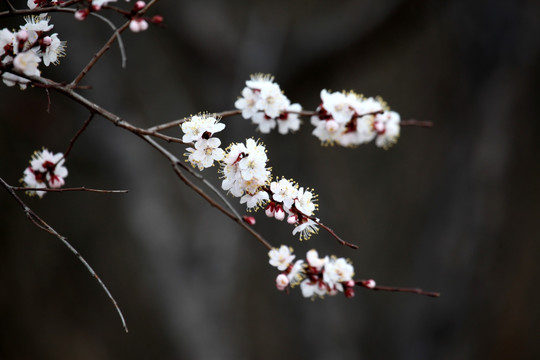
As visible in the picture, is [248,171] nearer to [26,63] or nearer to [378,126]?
[26,63]

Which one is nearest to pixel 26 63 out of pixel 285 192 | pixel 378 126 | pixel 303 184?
pixel 285 192

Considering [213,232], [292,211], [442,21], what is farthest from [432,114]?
[292,211]

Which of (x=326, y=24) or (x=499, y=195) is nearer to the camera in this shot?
(x=499, y=195)

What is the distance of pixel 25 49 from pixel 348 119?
1.92 feet

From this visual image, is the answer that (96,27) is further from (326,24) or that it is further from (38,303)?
(38,303)

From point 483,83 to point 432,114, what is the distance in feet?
3.10

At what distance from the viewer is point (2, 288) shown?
284 centimetres

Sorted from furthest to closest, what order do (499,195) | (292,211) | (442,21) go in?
1. (442,21)
2. (499,195)
3. (292,211)

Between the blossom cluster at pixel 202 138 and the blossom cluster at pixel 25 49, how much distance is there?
221mm

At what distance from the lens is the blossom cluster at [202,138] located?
2.44 feet

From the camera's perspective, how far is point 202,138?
2.45 feet

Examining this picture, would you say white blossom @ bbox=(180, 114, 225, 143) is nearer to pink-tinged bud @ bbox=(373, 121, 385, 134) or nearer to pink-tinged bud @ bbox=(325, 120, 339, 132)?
pink-tinged bud @ bbox=(325, 120, 339, 132)

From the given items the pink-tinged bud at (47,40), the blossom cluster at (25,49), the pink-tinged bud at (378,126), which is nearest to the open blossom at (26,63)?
the blossom cluster at (25,49)

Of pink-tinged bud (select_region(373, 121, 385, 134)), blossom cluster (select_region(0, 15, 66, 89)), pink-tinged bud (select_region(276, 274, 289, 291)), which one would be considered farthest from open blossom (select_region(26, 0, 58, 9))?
pink-tinged bud (select_region(373, 121, 385, 134))
